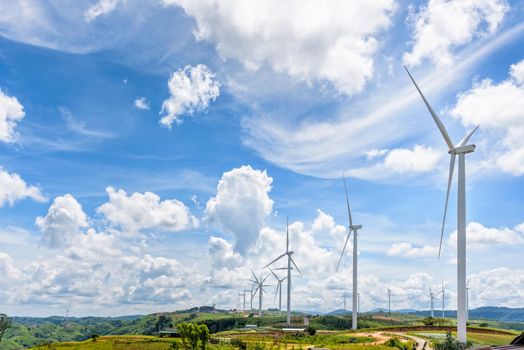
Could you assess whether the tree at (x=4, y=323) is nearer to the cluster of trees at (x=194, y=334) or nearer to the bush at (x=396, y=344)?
the cluster of trees at (x=194, y=334)

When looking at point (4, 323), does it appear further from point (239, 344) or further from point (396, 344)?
point (396, 344)

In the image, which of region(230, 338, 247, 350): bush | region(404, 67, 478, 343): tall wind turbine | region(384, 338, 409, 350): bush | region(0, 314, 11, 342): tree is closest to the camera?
region(404, 67, 478, 343): tall wind turbine

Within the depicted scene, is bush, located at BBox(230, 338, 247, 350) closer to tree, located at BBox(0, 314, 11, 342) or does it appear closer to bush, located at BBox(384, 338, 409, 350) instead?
bush, located at BBox(384, 338, 409, 350)

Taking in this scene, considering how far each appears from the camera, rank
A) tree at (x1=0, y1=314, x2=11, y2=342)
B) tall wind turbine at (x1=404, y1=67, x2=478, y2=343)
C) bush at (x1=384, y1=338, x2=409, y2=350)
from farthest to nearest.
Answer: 1. bush at (x1=384, y1=338, x2=409, y2=350)
2. tree at (x1=0, y1=314, x2=11, y2=342)
3. tall wind turbine at (x1=404, y1=67, x2=478, y2=343)

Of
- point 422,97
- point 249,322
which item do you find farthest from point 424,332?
point 249,322

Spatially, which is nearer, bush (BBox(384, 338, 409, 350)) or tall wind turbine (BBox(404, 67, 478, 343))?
tall wind turbine (BBox(404, 67, 478, 343))

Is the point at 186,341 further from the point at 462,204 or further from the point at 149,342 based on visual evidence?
the point at 462,204

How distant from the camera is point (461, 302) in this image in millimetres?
62000

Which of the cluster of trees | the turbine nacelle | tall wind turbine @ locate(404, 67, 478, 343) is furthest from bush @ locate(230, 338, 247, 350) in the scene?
the turbine nacelle

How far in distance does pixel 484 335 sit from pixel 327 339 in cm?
3456

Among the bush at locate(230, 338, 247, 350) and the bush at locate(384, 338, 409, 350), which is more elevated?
the bush at locate(384, 338, 409, 350)

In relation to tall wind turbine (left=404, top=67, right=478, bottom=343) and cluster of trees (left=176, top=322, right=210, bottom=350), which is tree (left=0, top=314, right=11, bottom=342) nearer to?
cluster of trees (left=176, top=322, right=210, bottom=350)

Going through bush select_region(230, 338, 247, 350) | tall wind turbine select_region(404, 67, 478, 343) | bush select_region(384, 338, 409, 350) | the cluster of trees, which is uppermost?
tall wind turbine select_region(404, 67, 478, 343)

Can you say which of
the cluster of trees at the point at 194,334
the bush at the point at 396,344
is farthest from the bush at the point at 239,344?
the bush at the point at 396,344
